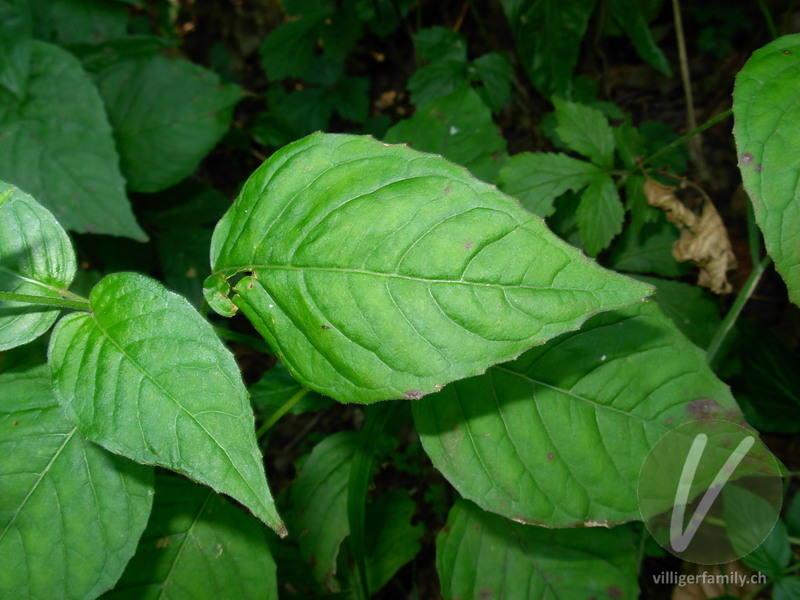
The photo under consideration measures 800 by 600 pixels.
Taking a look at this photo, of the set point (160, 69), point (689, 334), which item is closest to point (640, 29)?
point (689, 334)

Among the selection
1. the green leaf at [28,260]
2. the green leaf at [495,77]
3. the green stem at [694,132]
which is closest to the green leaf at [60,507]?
the green leaf at [28,260]

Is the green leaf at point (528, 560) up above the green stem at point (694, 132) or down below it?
below

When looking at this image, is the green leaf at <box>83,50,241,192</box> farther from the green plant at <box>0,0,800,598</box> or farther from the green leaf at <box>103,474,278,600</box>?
the green leaf at <box>103,474,278,600</box>

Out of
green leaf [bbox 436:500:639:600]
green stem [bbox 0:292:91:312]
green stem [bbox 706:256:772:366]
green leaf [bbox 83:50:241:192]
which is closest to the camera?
green stem [bbox 0:292:91:312]

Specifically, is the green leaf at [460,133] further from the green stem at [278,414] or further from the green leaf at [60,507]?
the green leaf at [60,507]

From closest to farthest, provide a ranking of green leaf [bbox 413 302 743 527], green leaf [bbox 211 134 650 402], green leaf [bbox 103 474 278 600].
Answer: green leaf [bbox 211 134 650 402] → green leaf [bbox 413 302 743 527] → green leaf [bbox 103 474 278 600]

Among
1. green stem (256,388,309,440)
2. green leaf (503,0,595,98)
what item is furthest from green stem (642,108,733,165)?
green stem (256,388,309,440)

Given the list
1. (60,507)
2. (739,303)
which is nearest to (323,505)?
(60,507)
